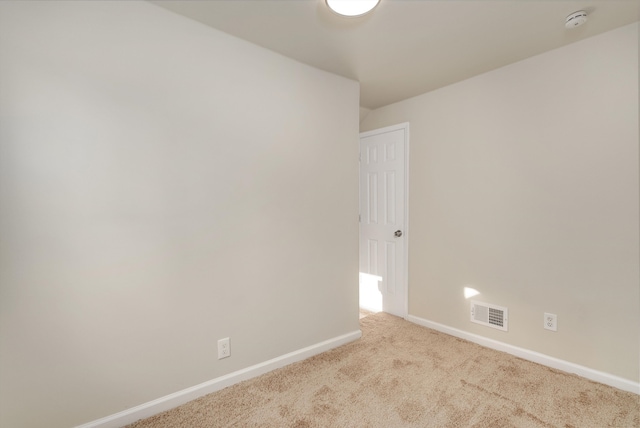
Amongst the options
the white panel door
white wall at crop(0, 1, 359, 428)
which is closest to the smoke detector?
the white panel door

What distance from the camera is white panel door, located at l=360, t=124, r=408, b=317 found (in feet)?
10.4

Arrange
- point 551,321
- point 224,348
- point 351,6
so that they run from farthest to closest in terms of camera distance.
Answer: point 551,321, point 224,348, point 351,6

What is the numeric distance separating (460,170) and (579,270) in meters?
1.15

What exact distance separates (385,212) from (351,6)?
2.15m

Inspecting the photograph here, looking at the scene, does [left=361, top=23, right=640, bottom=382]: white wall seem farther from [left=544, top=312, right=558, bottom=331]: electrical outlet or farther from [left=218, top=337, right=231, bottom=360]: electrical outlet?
[left=218, top=337, right=231, bottom=360]: electrical outlet

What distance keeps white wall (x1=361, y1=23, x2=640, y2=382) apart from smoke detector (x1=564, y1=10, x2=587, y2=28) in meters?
0.32

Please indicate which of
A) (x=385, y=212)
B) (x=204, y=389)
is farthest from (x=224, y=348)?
(x=385, y=212)

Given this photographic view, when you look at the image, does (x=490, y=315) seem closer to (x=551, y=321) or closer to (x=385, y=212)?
(x=551, y=321)

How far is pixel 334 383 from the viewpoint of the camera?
79.0 inches

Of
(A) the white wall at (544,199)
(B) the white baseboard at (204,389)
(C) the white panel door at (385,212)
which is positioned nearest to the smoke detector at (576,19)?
(A) the white wall at (544,199)

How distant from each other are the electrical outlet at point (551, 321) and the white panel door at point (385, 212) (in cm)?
123

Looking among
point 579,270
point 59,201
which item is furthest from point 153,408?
point 579,270

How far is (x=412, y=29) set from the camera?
186cm

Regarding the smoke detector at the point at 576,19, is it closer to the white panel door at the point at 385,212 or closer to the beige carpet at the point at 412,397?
the white panel door at the point at 385,212
